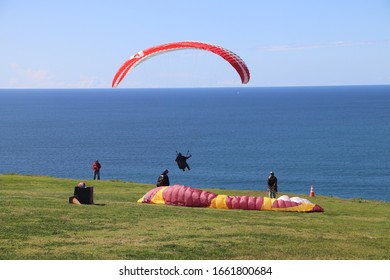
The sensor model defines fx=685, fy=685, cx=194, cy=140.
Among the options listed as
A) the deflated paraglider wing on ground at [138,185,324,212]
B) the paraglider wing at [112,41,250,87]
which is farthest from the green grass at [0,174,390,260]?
the paraglider wing at [112,41,250,87]

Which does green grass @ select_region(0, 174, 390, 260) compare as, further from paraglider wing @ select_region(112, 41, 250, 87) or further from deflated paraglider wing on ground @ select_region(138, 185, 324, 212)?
paraglider wing @ select_region(112, 41, 250, 87)

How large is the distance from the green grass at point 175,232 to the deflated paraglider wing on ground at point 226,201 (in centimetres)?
91

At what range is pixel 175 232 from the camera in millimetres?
23578

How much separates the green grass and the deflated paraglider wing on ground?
0.91m

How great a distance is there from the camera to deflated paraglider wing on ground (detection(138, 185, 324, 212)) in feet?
104

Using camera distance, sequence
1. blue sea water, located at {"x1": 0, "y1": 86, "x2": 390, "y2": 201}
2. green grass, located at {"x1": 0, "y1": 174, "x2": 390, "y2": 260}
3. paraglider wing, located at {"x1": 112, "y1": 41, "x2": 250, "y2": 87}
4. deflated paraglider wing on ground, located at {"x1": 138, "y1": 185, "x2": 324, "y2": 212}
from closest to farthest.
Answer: green grass, located at {"x1": 0, "y1": 174, "x2": 390, "y2": 260} < deflated paraglider wing on ground, located at {"x1": 138, "y1": 185, "x2": 324, "y2": 212} < paraglider wing, located at {"x1": 112, "y1": 41, "x2": 250, "y2": 87} < blue sea water, located at {"x1": 0, "y1": 86, "x2": 390, "y2": 201}

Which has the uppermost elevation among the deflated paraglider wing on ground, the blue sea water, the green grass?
the blue sea water

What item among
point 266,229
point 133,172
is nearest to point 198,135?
point 133,172

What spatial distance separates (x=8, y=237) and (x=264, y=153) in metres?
113

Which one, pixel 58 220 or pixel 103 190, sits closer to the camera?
pixel 58 220

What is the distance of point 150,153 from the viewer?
5197 inches

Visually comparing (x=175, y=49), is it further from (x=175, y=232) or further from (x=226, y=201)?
(x=175, y=232)

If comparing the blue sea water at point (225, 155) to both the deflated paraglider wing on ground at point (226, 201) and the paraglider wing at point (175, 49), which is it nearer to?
the paraglider wing at point (175, 49)
